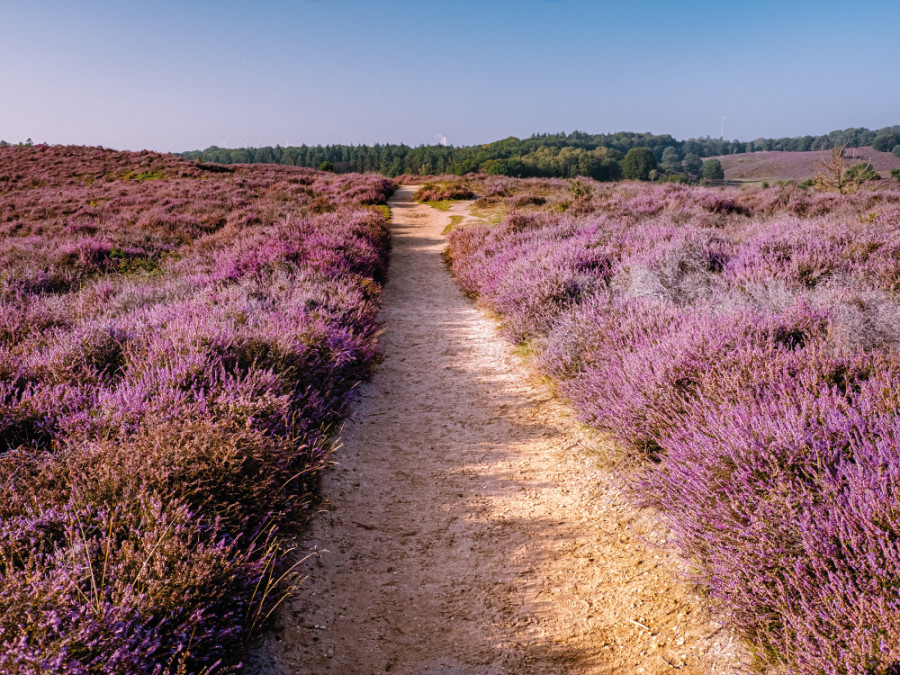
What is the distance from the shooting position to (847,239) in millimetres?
7305

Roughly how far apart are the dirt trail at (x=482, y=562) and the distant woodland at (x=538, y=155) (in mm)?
55439

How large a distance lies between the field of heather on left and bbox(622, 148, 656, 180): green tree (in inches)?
2579

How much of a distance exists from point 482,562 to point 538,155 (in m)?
86.1

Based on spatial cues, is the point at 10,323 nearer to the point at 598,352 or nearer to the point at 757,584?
the point at 598,352

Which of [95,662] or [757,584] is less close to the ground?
[95,662]

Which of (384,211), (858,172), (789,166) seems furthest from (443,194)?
(789,166)

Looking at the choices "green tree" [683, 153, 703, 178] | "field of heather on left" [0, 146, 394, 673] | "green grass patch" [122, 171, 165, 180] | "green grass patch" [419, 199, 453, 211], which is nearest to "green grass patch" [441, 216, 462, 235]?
"green grass patch" [419, 199, 453, 211]

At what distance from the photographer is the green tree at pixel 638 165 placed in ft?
212

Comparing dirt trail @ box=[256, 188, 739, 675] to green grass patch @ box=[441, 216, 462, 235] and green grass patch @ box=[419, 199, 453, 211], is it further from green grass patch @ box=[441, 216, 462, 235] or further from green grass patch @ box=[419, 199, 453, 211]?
green grass patch @ box=[419, 199, 453, 211]

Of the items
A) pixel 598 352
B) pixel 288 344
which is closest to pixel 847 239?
pixel 598 352

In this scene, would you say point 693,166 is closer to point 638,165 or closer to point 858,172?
point 638,165

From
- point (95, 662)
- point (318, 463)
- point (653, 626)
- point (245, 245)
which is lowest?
point (653, 626)

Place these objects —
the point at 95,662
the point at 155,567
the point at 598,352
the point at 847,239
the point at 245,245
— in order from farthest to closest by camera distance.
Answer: the point at 245,245, the point at 847,239, the point at 598,352, the point at 155,567, the point at 95,662

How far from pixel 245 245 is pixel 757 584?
31.3 feet
